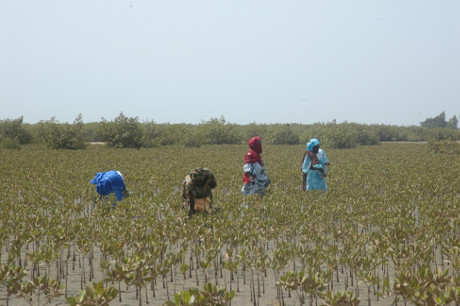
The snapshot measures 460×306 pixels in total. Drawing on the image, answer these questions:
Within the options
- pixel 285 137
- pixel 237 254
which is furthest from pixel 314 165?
pixel 285 137

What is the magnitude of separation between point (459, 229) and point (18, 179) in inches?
597

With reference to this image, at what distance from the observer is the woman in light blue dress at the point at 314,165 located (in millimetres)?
11781

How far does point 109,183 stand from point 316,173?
5873 millimetres

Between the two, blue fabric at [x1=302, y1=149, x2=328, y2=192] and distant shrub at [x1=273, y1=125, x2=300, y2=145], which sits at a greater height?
distant shrub at [x1=273, y1=125, x2=300, y2=145]

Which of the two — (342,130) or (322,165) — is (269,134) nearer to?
(342,130)

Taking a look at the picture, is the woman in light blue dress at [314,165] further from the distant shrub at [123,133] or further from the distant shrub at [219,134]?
the distant shrub at [219,134]

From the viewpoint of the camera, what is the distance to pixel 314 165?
464 inches

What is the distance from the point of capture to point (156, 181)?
1614cm

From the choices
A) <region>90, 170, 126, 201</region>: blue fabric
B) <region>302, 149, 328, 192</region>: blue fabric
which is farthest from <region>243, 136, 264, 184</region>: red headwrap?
<region>90, 170, 126, 201</region>: blue fabric

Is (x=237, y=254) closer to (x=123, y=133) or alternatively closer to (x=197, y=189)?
(x=197, y=189)

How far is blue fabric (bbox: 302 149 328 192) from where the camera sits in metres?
11.9

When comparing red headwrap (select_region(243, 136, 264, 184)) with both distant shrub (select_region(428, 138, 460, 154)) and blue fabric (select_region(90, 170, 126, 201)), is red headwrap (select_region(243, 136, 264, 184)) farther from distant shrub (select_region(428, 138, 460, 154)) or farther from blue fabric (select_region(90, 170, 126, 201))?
distant shrub (select_region(428, 138, 460, 154))

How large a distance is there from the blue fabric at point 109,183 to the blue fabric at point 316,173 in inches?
207

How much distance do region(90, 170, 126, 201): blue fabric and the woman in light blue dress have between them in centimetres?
525
